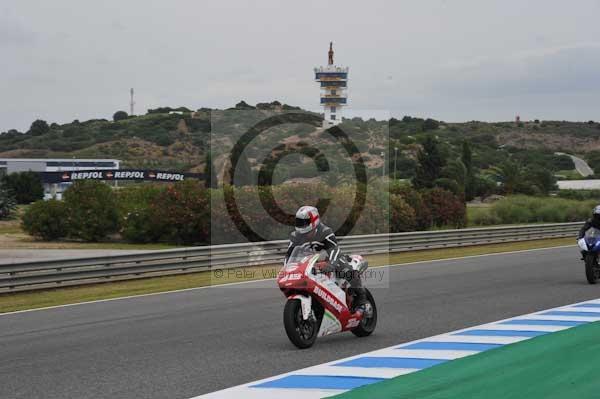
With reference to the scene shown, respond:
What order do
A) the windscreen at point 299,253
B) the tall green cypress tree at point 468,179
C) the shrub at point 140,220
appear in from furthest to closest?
the tall green cypress tree at point 468,179
the shrub at point 140,220
the windscreen at point 299,253

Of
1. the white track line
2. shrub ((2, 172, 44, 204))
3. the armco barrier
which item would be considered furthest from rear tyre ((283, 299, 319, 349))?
shrub ((2, 172, 44, 204))

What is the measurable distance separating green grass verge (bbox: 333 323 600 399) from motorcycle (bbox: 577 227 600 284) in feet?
24.4

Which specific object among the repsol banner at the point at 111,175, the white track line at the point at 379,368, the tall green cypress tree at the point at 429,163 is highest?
the tall green cypress tree at the point at 429,163

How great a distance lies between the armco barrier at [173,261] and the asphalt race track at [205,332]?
2925 millimetres

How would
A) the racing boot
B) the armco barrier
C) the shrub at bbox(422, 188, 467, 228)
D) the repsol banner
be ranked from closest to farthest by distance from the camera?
1. the racing boot
2. the armco barrier
3. the shrub at bbox(422, 188, 467, 228)
4. the repsol banner

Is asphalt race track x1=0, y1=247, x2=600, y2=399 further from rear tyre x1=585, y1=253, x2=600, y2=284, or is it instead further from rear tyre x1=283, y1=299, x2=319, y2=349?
rear tyre x1=585, y1=253, x2=600, y2=284

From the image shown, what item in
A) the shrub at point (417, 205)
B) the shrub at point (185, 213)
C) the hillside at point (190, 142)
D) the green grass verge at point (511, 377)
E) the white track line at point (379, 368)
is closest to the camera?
the green grass verge at point (511, 377)

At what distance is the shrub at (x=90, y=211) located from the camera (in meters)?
40.4

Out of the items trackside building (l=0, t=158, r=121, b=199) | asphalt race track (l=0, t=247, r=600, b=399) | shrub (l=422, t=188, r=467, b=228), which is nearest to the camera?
asphalt race track (l=0, t=247, r=600, b=399)

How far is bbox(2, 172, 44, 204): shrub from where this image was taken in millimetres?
70625

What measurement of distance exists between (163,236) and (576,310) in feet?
85.4

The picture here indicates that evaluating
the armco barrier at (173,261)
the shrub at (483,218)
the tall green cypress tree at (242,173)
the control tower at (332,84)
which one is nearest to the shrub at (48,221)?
the tall green cypress tree at (242,173)

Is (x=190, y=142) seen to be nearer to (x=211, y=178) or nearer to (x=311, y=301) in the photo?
(x=211, y=178)

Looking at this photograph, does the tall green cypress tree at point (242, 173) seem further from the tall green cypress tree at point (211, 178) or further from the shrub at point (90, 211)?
the shrub at point (90, 211)
